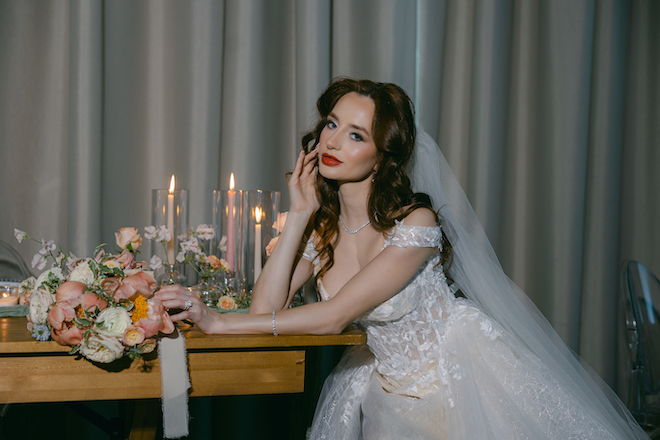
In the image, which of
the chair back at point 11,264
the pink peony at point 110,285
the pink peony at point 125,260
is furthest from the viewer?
the chair back at point 11,264

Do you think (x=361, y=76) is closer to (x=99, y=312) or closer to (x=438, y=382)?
(x=438, y=382)

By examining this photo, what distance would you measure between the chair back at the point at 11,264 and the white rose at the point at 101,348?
4.33ft

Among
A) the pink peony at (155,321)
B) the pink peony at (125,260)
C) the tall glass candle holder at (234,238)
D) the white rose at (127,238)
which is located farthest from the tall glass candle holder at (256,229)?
the pink peony at (155,321)

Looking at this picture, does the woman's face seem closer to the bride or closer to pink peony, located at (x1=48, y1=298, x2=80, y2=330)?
the bride

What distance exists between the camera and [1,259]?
7.81ft

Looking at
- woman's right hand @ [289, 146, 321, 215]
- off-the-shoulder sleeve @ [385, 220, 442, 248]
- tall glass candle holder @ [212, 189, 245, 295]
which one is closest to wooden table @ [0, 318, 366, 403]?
off-the-shoulder sleeve @ [385, 220, 442, 248]

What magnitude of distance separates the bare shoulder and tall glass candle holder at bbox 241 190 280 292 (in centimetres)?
55

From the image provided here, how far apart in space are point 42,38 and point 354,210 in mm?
1849

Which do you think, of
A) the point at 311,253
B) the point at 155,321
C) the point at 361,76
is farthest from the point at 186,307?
the point at 361,76

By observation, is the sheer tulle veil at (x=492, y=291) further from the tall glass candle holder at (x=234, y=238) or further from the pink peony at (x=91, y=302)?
the pink peony at (x=91, y=302)

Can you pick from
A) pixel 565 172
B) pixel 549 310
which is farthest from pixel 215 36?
pixel 549 310

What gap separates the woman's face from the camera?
72.9 inches

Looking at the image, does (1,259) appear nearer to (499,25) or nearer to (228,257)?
(228,257)

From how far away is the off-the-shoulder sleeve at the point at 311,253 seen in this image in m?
2.01
